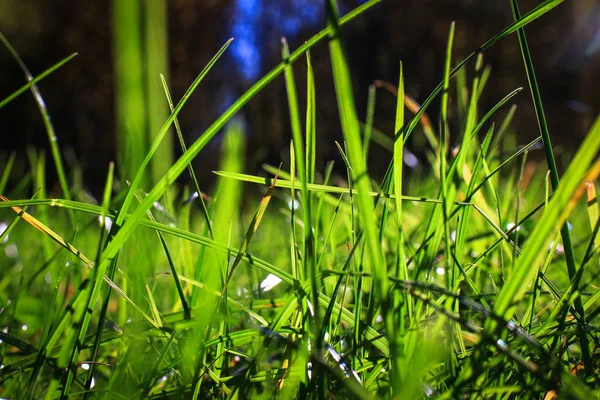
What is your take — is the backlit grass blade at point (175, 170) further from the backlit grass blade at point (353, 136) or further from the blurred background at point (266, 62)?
the blurred background at point (266, 62)

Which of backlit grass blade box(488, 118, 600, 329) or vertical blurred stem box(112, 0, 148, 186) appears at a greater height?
vertical blurred stem box(112, 0, 148, 186)

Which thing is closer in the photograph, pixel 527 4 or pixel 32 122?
pixel 32 122

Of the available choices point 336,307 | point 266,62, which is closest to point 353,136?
point 336,307

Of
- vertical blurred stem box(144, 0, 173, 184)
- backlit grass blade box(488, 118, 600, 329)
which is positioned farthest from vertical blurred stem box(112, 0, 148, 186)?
backlit grass blade box(488, 118, 600, 329)

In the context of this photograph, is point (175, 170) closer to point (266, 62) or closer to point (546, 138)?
point (546, 138)

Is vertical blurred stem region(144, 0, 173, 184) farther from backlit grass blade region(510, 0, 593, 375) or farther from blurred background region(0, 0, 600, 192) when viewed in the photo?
blurred background region(0, 0, 600, 192)

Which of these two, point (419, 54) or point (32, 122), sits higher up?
point (419, 54)

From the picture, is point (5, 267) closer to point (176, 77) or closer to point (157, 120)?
point (157, 120)

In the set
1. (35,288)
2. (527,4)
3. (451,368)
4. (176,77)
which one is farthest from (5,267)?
(527,4)
